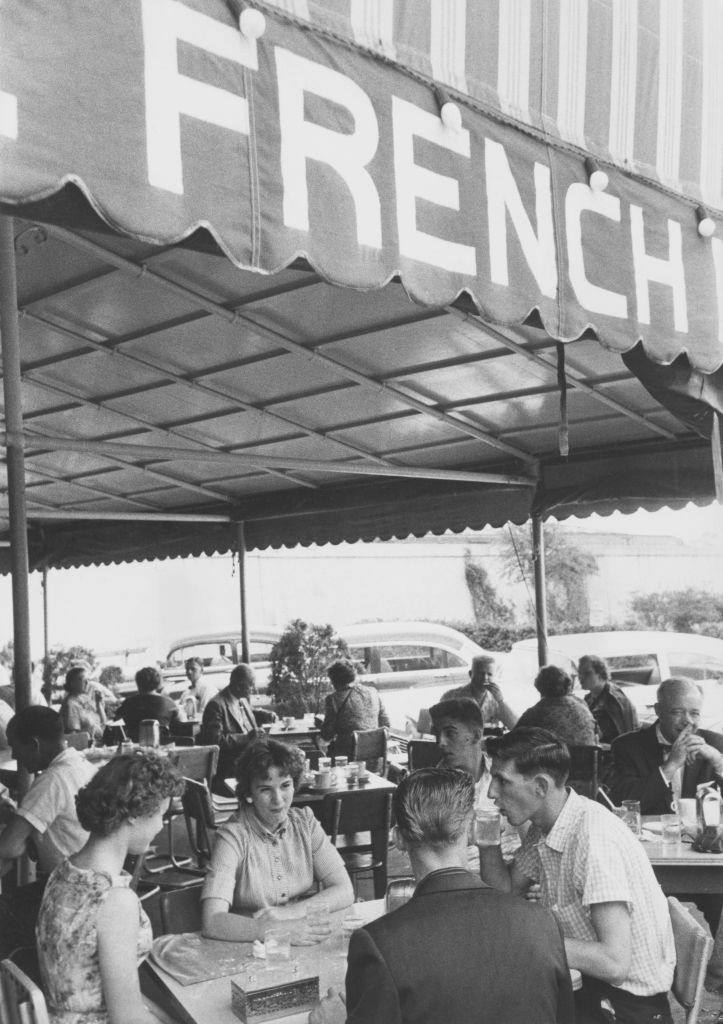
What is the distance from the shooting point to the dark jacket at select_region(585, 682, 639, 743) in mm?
7551

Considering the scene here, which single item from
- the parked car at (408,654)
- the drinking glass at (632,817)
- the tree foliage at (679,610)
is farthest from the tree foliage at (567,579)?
the drinking glass at (632,817)

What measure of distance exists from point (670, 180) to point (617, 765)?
9.09 feet

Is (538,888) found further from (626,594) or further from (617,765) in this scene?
(626,594)

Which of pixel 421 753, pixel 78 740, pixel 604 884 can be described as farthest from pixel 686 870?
pixel 78 740

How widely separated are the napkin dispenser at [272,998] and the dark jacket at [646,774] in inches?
110

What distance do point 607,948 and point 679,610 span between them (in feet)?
108

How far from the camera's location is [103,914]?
2.55 metres

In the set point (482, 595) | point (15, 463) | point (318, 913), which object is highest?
point (15, 463)

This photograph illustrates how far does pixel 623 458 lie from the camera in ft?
29.8

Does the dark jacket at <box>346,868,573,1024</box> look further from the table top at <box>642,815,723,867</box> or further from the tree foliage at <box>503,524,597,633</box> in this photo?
the tree foliage at <box>503,524,597,633</box>

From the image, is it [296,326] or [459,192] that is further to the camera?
[296,326]

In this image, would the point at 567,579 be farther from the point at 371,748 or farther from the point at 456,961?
the point at 456,961

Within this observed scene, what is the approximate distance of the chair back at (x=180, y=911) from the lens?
11.2ft

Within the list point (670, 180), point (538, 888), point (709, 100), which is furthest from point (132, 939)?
point (709, 100)
